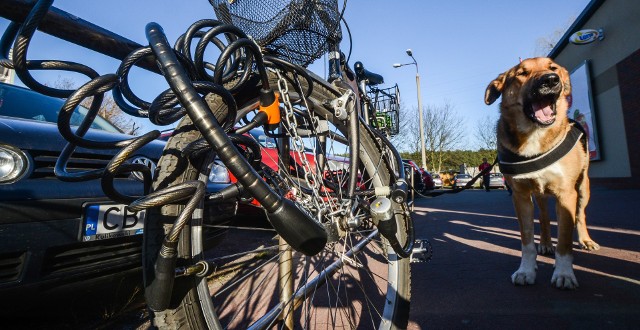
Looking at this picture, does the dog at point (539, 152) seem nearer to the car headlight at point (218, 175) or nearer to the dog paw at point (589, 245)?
the dog paw at point (589, 245)

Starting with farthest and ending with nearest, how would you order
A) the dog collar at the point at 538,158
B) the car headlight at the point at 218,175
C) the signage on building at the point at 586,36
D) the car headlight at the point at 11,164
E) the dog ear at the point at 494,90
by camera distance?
the signage on building at the point at 586,36
the dog ear at the point at 494,90
the car headlight at the point at 218,175
the dog collar at the point at 538,158
the car headlight at the point at 11,164

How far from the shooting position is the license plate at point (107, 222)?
1556 millimetres

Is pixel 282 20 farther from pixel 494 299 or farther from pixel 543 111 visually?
pixel 543 111

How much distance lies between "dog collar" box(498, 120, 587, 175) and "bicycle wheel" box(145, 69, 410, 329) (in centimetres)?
145

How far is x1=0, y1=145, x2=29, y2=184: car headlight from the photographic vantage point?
1.43 metres

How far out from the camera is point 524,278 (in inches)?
91.7

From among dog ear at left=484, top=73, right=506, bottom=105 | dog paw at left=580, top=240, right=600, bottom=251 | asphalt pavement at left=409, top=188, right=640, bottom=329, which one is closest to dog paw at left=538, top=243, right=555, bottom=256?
asphalt pavement at left=409, top=188, right=640, bottom=329

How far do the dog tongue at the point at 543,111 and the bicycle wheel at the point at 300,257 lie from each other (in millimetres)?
1717

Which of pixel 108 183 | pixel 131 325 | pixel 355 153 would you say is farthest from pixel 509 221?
pixel 108 183

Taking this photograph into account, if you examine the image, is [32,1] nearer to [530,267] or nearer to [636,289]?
[530,267]

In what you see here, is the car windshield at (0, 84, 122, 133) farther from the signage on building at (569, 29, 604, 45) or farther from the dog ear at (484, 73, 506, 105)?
the signage on building at (569, 29, 604, 45)

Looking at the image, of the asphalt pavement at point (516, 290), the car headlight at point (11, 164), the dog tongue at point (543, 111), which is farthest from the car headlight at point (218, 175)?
the dog tongue at point (543, 111)

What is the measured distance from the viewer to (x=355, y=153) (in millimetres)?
1471

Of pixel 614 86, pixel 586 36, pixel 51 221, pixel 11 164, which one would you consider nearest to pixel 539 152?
pixel 51 221
